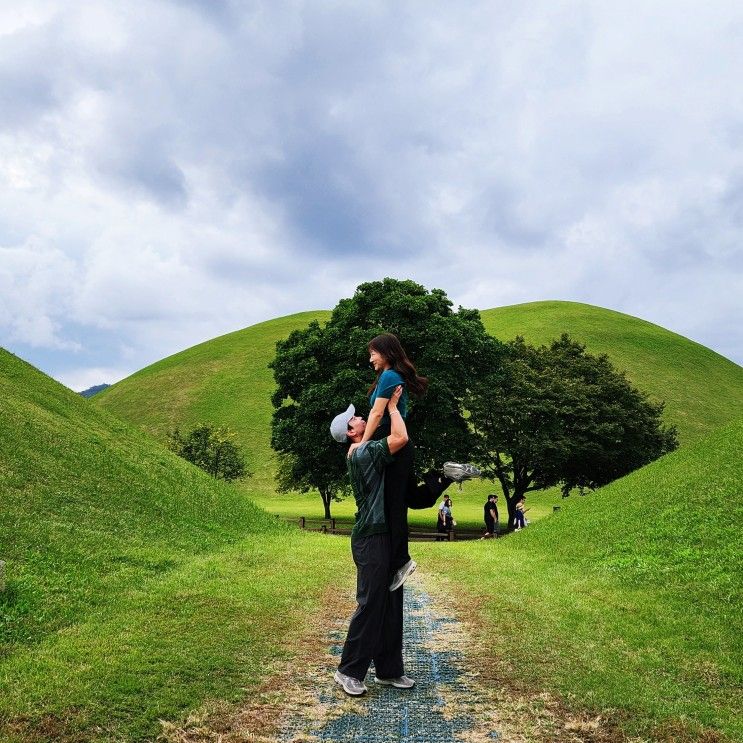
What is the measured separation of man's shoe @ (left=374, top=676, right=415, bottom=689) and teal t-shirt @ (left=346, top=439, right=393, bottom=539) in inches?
57.3

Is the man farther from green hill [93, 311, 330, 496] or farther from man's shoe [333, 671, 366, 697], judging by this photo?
green hill [93, 311, 330, 496]

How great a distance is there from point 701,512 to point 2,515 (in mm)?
16609

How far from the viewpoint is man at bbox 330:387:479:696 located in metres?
6.64

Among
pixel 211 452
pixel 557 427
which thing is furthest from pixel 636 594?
pixel 211 452

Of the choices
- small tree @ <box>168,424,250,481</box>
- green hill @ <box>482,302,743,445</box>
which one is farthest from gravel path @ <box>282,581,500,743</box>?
green hill @ <box>482,302,743,445</box>

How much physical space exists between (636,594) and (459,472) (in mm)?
7186

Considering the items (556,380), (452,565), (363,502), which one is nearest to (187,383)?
(556,380)

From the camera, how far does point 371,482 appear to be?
688 centimetres

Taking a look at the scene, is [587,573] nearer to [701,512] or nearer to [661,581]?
[661,581]

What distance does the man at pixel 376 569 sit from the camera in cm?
664

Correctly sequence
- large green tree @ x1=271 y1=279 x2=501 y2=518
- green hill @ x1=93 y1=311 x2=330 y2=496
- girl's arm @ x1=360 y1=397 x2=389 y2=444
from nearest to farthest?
girl's arm @ x1=360 y1=397 x2=389 y2=444 → large green tree @ x1=271 y1=279 x2=501 y2=518 → green hill @ x1=93 y1=311 x2=330 y2=496

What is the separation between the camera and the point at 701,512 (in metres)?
17.0

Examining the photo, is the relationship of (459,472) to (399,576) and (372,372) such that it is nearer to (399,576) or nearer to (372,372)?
(399,576)

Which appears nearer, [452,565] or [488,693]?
[488,693]
